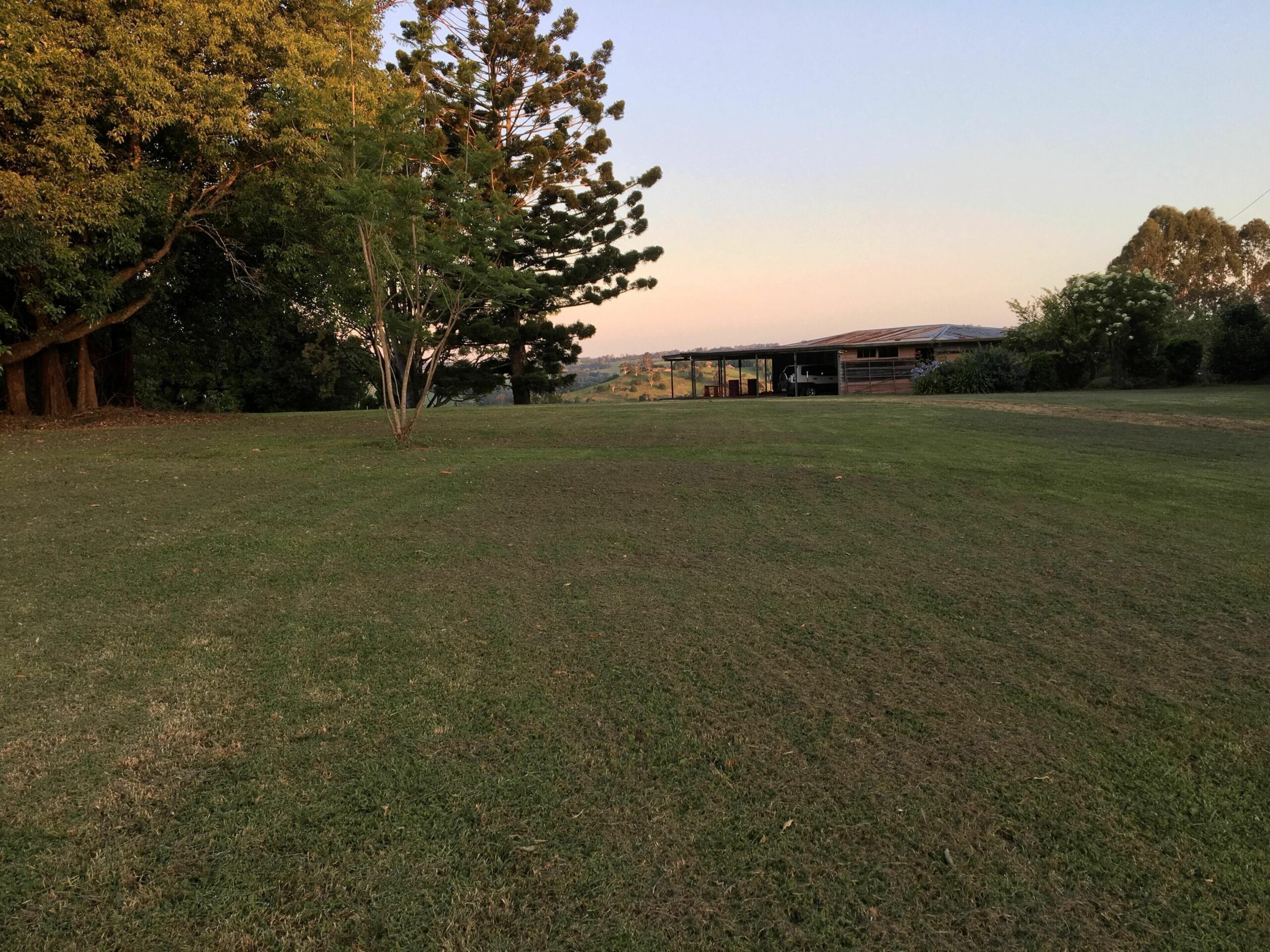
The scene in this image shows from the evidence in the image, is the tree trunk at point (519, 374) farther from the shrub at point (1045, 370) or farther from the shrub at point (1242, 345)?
the shrub at point (1242, 345)

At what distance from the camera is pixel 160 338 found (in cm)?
1770

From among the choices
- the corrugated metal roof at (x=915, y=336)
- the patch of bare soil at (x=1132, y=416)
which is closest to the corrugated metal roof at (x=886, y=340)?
the corrugated metal roof at (x=915, y=336)

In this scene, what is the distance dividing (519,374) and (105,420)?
17.4 meters

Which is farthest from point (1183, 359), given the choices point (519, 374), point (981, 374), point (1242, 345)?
point (519, 374)

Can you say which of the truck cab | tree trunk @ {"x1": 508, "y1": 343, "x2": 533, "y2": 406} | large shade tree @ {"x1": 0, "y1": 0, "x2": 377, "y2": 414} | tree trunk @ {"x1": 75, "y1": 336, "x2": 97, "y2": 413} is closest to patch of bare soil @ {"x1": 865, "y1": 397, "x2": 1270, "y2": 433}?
large shade tree @ {"x1": 0, "y1": 0, "x2": 377, "y2": 414}

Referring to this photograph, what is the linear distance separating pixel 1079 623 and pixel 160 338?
1980cm

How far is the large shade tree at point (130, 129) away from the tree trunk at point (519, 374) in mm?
16039

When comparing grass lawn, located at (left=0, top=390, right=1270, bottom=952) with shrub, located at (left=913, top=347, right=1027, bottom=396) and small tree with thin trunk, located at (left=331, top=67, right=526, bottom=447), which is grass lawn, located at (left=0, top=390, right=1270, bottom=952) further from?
shrub, located at (left=913, top=347, right=1027, bottom=396)

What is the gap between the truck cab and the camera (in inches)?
1337

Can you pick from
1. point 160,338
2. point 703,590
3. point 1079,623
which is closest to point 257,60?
point 160,338

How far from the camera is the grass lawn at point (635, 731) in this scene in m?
1.73

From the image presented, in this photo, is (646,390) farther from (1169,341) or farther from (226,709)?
(226,709)

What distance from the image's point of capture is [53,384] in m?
14.4

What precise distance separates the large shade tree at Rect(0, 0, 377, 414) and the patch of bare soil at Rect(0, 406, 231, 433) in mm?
879
